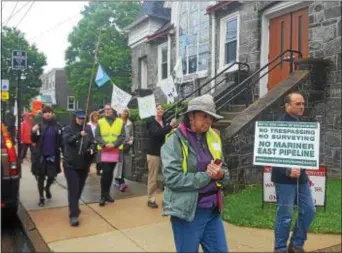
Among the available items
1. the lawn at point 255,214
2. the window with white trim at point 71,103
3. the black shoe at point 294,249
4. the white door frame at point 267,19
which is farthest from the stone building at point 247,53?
the black shoe at point 294,249

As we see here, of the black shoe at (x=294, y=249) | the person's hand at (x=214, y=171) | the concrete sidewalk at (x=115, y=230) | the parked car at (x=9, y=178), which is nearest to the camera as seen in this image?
the person's hand at (x=214, y=171)

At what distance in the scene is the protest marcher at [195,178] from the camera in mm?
2572

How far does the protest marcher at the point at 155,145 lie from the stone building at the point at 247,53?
0.33m

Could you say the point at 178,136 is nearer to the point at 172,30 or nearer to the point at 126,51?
the point at 126,51

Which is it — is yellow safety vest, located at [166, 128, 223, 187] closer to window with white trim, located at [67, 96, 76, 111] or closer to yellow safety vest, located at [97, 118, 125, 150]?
window with white trim, located at [67, 96, 76, 111]

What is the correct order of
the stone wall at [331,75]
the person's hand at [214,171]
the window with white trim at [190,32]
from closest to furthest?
the person's hand at [214,171]
the window with white trim at [190,32]
the stone wall at [331,75]

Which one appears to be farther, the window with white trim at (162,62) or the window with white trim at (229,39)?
the window with white trim at (229,39)

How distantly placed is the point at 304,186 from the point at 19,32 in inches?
104

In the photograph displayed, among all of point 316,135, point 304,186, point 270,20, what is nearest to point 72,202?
point 304,186

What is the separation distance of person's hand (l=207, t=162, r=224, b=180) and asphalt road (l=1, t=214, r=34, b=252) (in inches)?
117

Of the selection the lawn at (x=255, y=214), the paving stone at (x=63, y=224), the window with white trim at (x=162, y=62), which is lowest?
the paving stone at (x=63, y=224)

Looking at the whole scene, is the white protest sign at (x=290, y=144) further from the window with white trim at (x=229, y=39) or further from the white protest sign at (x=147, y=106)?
the window with white trim at (x=229, y=39)

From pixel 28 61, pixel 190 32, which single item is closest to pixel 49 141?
pixel 190 32

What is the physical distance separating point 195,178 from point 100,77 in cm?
134
